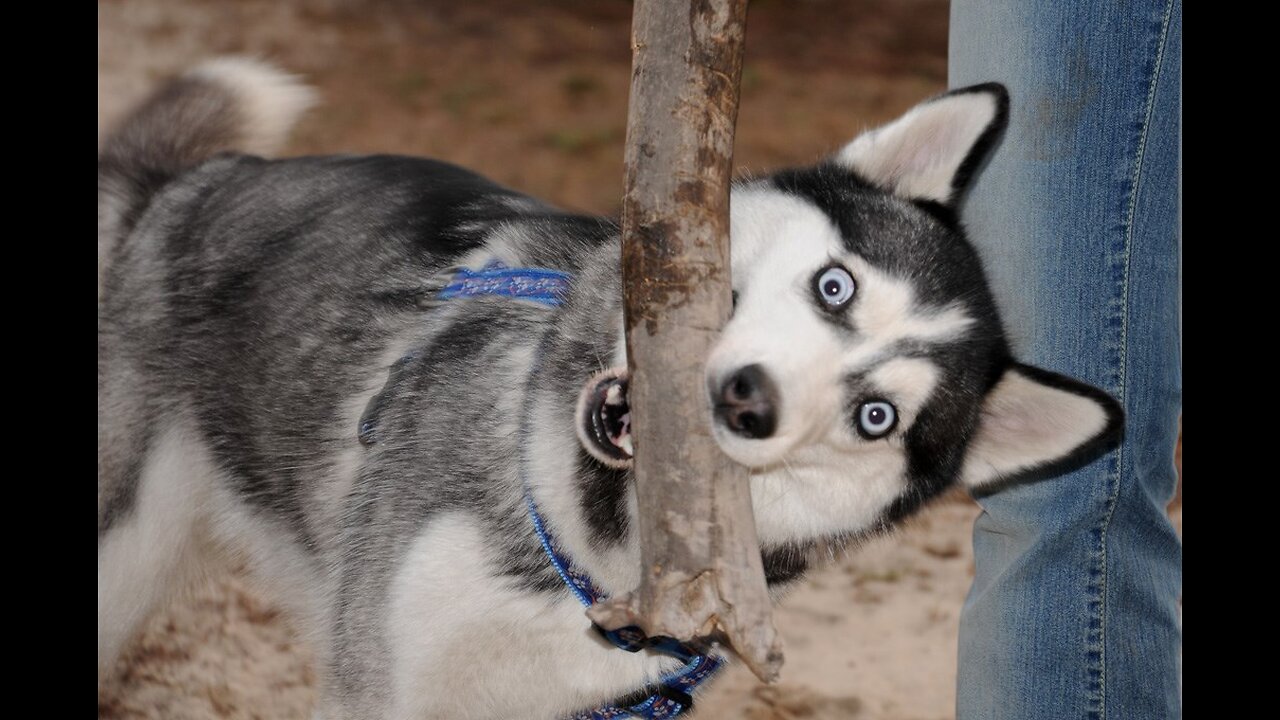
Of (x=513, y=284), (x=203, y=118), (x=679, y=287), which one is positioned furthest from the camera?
(x=203, y=118)

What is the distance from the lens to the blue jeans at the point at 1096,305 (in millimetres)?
2027

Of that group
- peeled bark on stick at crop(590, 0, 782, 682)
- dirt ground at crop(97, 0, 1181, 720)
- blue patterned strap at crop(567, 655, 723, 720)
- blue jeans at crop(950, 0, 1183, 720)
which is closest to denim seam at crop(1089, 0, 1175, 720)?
blue jeans at crop(950, 0, 1183, 720)

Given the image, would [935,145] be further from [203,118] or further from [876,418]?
[203,118]

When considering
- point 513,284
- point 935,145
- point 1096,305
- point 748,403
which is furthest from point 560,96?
point 748,403

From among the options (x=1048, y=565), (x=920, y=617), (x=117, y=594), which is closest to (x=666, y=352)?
(x=1048, y=565)

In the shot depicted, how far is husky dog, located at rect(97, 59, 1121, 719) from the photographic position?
1916 mm

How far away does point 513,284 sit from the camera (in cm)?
234

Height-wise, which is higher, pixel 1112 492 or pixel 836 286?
pixel 836 286

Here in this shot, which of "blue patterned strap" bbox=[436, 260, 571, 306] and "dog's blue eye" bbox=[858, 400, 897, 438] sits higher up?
"blue patterned strap" bbox=[436, 260, 571, 306]

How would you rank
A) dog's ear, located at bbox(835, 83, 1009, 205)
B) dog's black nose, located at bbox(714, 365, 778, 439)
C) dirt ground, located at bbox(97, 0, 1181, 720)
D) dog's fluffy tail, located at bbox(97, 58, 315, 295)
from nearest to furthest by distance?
1. dog's black nose, located at bbox(714, 365, 778, 439)
2. dog's ear, located at bbox(835, 83, 1009, 205)
3. dog's fluffy tail, located at bbox(97, 58, 315, 295)
4. dirt ground, located at bbox(97, 0, 1181, 720)

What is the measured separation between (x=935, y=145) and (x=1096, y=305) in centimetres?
41

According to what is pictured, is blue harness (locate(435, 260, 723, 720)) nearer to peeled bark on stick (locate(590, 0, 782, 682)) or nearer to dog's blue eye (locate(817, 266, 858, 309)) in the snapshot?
peeled bark on stick (locate(590, 0, 782, 682))

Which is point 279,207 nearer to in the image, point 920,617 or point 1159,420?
point 1159,420

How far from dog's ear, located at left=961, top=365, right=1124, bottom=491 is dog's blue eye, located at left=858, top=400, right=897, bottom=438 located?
24 cm
